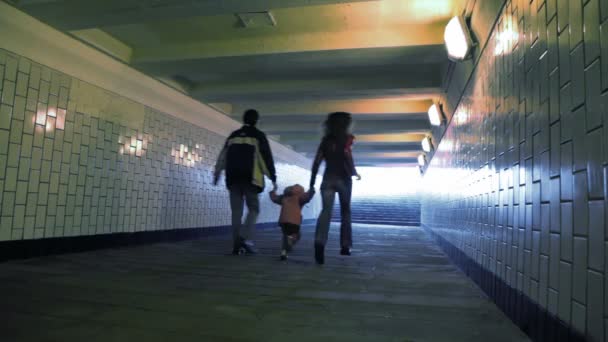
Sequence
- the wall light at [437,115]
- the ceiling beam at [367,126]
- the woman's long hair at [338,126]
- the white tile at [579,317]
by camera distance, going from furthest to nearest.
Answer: the ceiling beam at [367,126], the wall light at [437,115], the woman's long hair at [338,126], the white tile at [579,317]

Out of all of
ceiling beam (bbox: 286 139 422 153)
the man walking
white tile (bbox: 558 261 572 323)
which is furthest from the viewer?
ceiling beam (bbox: 286 139 422 153)

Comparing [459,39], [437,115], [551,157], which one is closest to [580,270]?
[551,157]

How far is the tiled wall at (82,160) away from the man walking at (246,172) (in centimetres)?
165

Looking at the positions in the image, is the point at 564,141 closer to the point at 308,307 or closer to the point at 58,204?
the point at 308,307

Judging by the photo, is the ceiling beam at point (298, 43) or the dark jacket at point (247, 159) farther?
the dark jacket at point (247, 159)

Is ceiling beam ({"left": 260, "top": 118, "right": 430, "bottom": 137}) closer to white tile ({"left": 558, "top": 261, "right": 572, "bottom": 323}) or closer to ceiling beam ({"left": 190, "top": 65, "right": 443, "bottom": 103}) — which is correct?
ceiling beam ({"left": 190, "top": 65, "right": 443, "bottom": 103})

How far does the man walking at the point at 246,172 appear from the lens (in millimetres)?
4742

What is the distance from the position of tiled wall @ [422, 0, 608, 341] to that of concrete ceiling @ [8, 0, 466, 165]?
6.47ft

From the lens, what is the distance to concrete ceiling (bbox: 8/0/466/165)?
3.98m

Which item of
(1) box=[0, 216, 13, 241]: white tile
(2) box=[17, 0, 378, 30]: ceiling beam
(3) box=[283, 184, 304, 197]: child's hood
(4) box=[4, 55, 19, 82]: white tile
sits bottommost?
→ (1) box=[0, 216, 13, 241]: white tile

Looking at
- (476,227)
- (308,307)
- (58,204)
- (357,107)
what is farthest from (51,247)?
(357,107)

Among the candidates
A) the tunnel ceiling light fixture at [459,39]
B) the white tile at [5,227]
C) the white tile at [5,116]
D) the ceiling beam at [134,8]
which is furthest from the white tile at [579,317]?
the white tile at [5,116]

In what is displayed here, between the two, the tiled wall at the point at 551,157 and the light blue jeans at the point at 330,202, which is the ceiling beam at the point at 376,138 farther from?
the tiled wall at the point at 551,157

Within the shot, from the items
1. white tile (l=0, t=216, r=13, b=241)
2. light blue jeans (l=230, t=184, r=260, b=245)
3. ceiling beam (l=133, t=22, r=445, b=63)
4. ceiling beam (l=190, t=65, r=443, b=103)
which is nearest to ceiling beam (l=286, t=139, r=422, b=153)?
ceiling beam (l=190, t=65, r=443, b=103)
